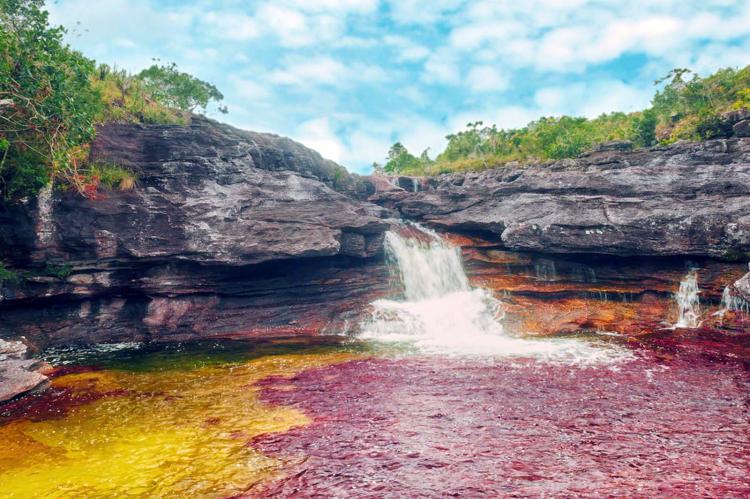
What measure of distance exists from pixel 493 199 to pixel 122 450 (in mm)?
22762

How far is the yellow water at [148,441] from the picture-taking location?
25.7 feet

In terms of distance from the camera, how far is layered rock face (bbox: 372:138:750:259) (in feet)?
71.4

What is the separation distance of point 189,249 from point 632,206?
22588 millimetres

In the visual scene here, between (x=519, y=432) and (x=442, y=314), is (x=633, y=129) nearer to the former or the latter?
(x=442, y=314)

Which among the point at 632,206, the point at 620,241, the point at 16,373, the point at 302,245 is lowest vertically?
the point at 16,373

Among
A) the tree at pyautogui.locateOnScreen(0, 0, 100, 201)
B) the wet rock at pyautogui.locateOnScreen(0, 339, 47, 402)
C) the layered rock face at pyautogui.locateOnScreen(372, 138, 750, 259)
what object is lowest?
the wet rock at pyautogui.locateOnScreen(0, 339, 47, 402)

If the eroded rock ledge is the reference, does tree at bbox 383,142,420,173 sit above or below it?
above

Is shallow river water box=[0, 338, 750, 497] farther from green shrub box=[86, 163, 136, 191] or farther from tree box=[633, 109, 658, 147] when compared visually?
tree box=[633, 109, 658, 147]

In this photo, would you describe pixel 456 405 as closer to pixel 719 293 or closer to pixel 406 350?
pixel 406 350

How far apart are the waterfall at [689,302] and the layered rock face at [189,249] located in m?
15.2

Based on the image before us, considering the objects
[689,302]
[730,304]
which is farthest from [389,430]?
[730,304]

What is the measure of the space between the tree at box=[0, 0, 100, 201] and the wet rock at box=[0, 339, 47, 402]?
7.10 meters

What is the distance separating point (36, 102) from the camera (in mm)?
17406

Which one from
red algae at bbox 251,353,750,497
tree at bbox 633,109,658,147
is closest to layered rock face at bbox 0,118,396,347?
red algae at bbox 251,353,750,497
